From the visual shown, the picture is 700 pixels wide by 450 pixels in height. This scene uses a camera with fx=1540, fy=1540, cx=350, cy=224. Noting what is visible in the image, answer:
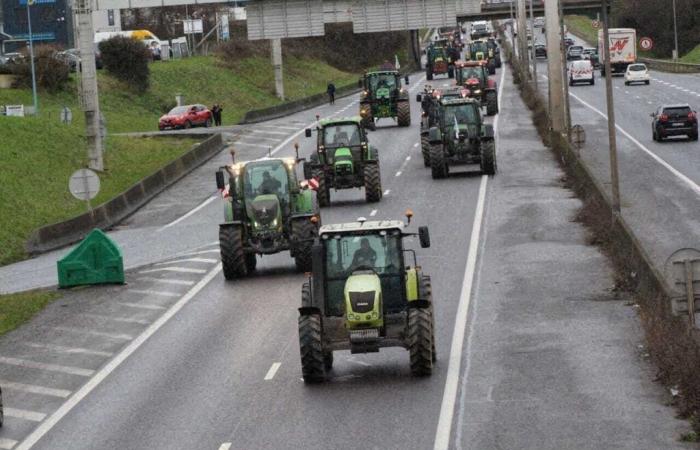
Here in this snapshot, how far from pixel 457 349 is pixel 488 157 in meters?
27.2

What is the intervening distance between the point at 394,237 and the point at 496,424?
407 cm

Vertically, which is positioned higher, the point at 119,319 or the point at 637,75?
the point at 637,75

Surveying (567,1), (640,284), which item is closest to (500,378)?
(640,284)

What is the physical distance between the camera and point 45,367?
26.2 m

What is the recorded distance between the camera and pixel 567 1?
12400 cm

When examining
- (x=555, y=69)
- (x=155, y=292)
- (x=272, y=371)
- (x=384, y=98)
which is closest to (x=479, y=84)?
(x=384, y=98)

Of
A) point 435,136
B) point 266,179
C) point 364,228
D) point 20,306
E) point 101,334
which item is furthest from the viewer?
point 435,136

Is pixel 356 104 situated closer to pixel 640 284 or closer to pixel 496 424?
pixel 640 284

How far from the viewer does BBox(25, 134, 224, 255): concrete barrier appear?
150 feet

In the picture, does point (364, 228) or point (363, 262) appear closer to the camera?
point (364, 228)

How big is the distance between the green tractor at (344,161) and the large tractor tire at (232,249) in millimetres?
12595

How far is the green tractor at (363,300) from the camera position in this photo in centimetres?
2214

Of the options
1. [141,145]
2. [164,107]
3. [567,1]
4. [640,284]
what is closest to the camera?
[640,284]

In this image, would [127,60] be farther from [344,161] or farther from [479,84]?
[344,161]
